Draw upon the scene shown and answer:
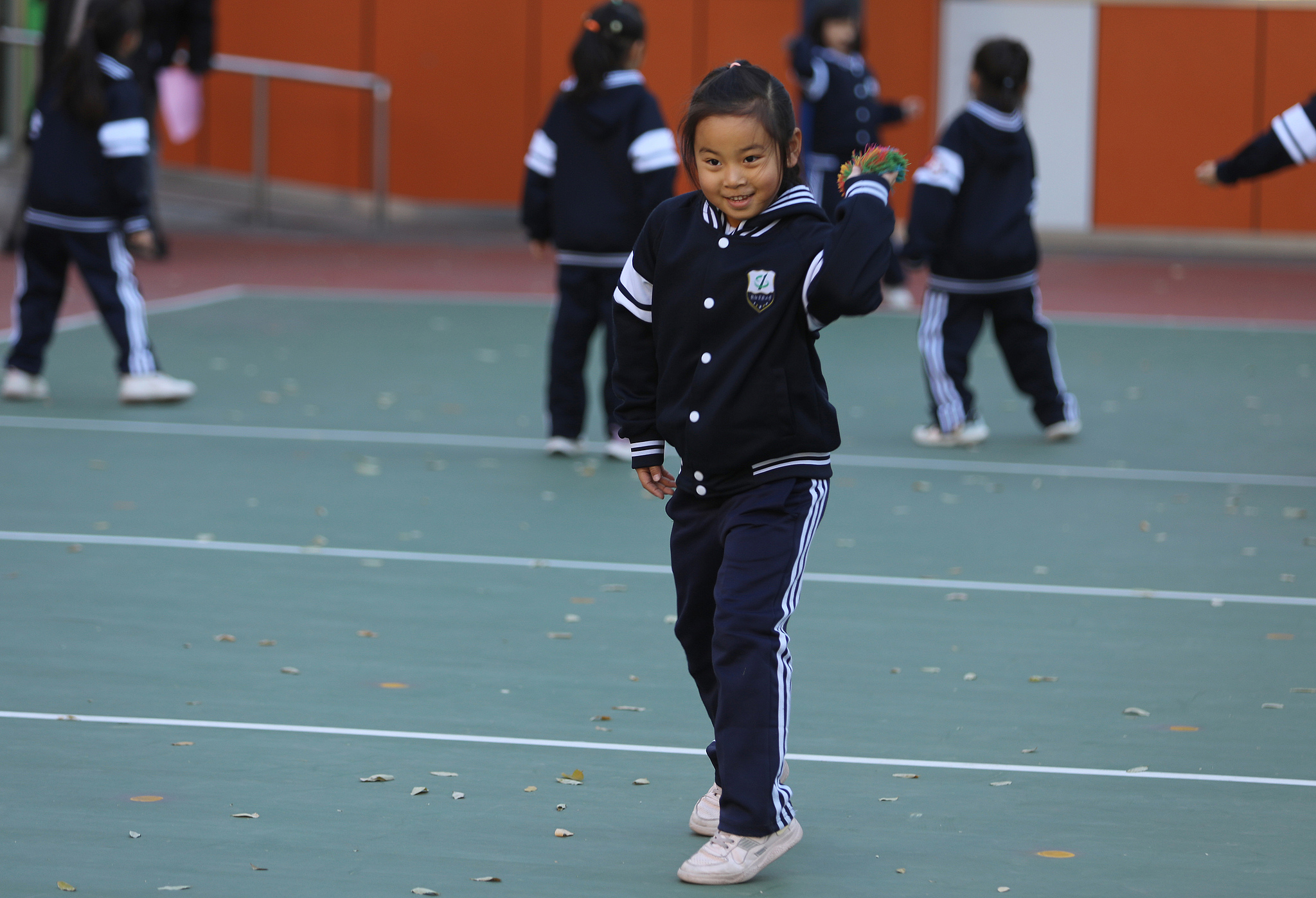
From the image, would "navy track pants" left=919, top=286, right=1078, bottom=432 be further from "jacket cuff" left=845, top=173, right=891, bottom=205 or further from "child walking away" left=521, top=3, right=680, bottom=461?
"jacket cuff" left=845, top=173, right=891, bottom=205

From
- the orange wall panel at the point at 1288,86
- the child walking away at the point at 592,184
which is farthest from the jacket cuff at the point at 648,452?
the orange wall panel at the point at 1288,86

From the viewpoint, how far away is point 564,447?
9.30 metres

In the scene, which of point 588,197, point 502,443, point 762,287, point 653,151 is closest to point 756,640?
point 762,287

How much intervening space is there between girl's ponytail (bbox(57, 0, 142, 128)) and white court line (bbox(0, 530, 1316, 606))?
10.4 ft

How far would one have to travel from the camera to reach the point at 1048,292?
54.6ft

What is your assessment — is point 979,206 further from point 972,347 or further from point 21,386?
point 21,386

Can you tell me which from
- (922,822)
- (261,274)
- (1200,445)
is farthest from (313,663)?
(261,274)

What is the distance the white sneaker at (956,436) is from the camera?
9781 mm

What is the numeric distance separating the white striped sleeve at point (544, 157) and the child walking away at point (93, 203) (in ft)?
6.90

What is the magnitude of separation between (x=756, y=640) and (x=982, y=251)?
5.94 m

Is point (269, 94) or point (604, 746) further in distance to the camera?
point (269, 94)

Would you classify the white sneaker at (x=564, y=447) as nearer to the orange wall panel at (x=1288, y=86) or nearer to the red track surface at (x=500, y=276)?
the red track surface at (x=500, y=276)

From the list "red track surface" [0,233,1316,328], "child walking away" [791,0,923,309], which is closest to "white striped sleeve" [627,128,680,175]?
"child walking away" [791,0,923,309]

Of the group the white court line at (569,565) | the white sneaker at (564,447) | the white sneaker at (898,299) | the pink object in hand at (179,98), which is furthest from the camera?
the pink object in hand at (179,98)
